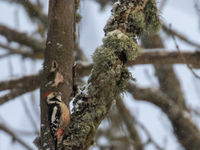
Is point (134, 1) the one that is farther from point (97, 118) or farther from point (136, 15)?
point (97, 118)

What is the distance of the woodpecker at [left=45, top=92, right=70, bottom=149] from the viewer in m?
1.81

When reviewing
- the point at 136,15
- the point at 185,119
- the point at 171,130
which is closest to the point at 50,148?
the point at 136,15

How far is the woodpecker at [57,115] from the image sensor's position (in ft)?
5.94

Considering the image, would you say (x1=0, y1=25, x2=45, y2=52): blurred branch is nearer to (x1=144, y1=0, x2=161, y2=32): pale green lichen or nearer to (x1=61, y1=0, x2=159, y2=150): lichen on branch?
(x1=144, y1=0, x2=161, y2=32): pale green lichen

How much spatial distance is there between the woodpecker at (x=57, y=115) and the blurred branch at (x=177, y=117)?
2460mm

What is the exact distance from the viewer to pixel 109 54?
1886mm

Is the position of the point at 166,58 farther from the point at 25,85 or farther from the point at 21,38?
the point at 21,38

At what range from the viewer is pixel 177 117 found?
452 cm

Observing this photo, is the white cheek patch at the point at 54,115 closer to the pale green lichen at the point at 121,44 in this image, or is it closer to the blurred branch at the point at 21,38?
the pale green lichen at the point at 121,44

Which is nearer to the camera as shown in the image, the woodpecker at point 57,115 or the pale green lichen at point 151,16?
the woodpecker at point 57,115

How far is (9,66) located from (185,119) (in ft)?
7.24

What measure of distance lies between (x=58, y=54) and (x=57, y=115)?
1.07ft

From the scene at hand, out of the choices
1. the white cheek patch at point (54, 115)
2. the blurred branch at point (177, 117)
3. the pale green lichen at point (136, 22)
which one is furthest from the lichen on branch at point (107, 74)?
the blurred branch at point (177, 117)

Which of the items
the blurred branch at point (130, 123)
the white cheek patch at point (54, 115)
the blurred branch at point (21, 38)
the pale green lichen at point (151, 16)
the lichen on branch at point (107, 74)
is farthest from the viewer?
the blurred branch at point (21, 38)
